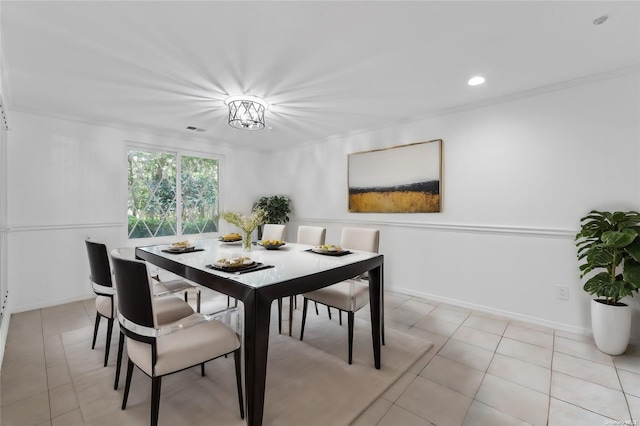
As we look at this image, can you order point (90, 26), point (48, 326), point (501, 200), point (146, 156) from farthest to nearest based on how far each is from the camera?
1. point (146, 156)
2. point (501, 200)
3. point (48, 326)
4. point (90, 26)

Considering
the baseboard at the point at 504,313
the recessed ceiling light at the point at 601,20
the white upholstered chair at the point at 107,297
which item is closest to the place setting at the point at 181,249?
the white upholstered chair at the point at 107,297

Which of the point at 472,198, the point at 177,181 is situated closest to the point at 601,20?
the point at 472,198

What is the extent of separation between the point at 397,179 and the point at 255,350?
3019mm

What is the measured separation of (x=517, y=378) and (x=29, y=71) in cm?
449

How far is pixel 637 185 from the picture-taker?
2.39 meters

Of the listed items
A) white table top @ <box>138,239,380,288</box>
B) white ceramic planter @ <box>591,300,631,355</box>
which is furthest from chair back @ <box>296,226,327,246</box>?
white ceramic planter @ <box>591,300,631,355</box>

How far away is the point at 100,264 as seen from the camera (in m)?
2.12

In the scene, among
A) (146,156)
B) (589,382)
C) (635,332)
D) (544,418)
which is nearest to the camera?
(544,418)

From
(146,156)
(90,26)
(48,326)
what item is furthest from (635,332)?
(146,156)

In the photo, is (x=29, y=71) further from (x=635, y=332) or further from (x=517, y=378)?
(x=635, y=332)

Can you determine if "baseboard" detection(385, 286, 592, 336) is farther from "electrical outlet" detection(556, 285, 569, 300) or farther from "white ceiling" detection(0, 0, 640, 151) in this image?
"white ceiling" detection(0, 0, 640, 151)

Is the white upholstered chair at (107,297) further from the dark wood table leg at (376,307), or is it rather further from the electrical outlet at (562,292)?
the electrical outlet at (562,292)

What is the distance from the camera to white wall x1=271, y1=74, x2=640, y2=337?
8.28 feet

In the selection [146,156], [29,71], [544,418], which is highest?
[29,71]
